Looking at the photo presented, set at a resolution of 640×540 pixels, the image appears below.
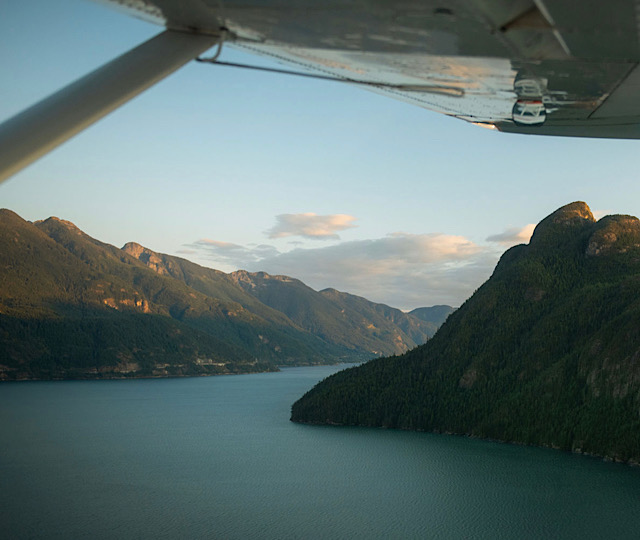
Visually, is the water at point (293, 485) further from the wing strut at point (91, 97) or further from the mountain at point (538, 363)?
the wing strut at point (91, 97)

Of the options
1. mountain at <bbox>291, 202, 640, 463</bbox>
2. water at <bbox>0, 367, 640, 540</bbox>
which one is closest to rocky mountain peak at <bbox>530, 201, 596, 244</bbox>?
mountain at <bbox>291, 202, 640, 463</bbox>

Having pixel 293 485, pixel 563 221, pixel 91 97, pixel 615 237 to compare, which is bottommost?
pixel 293 485

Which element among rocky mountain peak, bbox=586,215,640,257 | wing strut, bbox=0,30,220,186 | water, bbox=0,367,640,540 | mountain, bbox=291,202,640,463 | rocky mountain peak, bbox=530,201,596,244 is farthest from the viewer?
rocky mountain peak, bbox=530,201,596,244

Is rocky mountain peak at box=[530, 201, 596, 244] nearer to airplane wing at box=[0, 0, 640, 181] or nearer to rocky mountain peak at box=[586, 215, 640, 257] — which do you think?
rocky mountain peak at box=[586, 215, 640, 257]

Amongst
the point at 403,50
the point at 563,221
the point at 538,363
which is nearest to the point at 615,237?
the point at 563,221

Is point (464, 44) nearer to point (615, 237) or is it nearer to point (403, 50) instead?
point (403, 50)

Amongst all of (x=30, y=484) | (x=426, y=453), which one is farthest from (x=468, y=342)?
(x=30, y=484)
